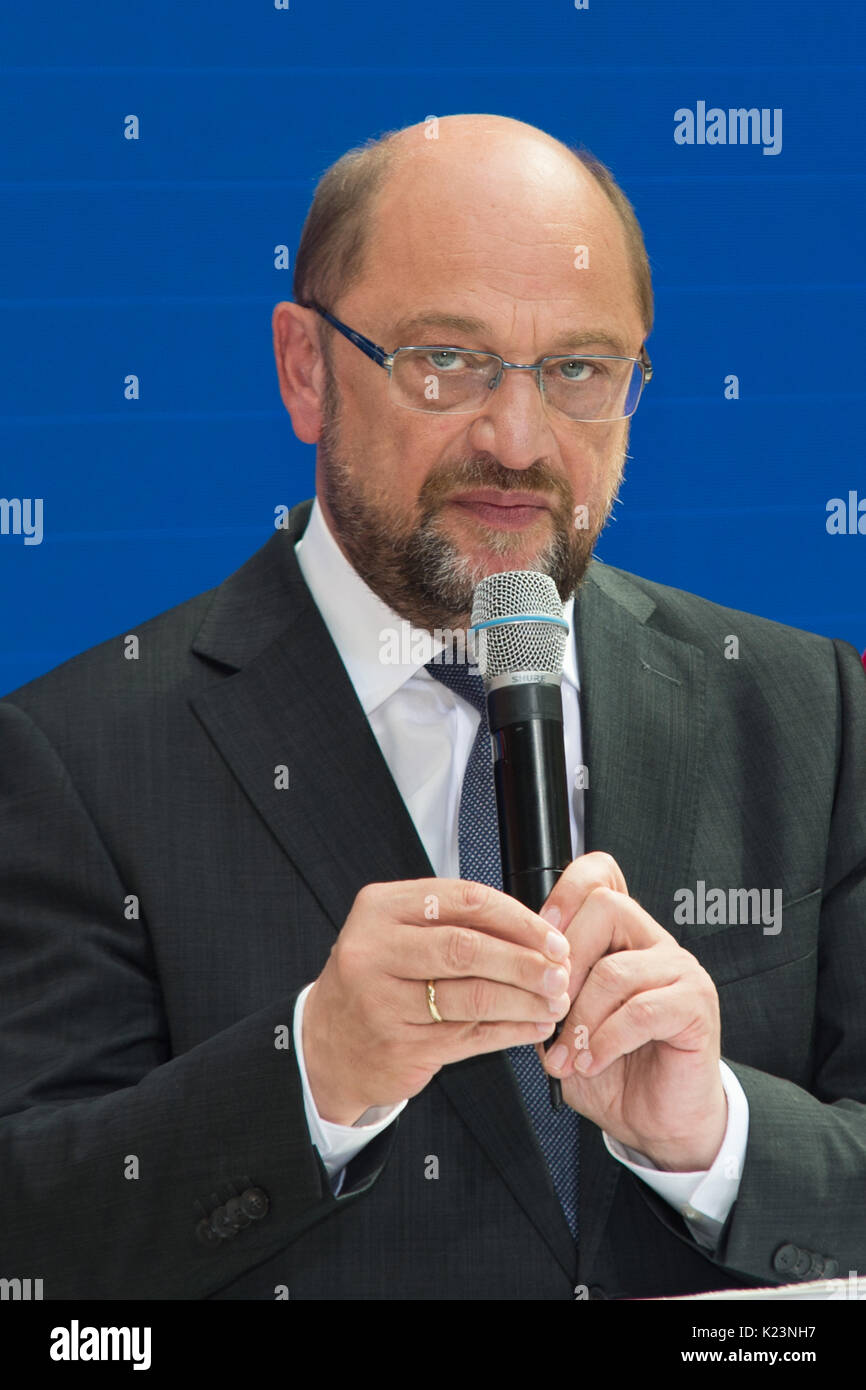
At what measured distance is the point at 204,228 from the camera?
8.29ft

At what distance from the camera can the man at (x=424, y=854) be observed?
1715mm

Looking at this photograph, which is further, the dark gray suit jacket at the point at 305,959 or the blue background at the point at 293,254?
the blue background at the point at 293,254

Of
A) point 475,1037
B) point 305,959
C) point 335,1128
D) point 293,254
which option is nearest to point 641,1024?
point 475,1037

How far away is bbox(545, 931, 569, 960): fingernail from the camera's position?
1.37 m

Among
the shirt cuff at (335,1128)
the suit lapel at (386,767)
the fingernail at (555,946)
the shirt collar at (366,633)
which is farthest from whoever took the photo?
the shirt collar at (366,633)

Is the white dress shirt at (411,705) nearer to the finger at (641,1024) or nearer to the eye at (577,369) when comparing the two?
the eye at (577,369)

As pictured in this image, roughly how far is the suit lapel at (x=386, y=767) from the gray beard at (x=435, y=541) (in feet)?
0.36

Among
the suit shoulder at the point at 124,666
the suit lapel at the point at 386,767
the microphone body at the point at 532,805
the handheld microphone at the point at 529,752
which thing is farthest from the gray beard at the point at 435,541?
the microphone body at the point at 532,805

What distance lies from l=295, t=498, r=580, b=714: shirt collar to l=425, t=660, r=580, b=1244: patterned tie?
6.1 inches

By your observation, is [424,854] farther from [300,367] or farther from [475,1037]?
[300,367]

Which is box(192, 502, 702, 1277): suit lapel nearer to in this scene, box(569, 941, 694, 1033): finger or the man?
the man

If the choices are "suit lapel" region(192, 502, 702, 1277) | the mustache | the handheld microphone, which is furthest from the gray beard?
the handheld microphone

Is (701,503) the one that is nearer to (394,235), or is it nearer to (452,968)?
(394,235)

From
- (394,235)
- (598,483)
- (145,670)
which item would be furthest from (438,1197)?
(394,235)
